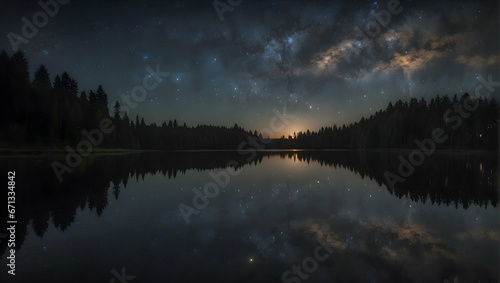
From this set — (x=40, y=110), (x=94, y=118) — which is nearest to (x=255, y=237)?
(x=40, y=110)

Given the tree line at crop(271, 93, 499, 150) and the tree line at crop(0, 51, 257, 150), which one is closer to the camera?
the tree line at crop(0, 51, 257, 150)

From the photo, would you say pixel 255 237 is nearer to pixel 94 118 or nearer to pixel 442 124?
pixel 94 118

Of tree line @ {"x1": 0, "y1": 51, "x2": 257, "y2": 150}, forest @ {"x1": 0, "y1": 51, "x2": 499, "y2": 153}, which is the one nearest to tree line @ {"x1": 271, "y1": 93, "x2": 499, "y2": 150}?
forest @ {"x1": 0, "y1": 51, "x2": 499, "y2": 153}

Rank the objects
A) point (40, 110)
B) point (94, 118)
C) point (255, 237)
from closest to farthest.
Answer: point (255, 237) → point (40, 110) → point (94, 118)

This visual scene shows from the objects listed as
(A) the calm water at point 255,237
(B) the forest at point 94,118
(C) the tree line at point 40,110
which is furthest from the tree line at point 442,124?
(C) the tree line at point 40,110

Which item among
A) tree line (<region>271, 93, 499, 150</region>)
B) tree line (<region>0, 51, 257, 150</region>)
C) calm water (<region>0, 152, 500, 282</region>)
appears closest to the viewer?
calm water (<region>0, 152, 500, 282</region>)

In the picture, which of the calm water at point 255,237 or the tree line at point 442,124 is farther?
the tree line at point 442,124

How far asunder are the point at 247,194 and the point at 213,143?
176 m

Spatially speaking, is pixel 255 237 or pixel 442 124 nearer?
pixel 255 237

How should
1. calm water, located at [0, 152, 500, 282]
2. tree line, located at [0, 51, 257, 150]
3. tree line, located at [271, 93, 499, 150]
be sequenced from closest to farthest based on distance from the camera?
calm water, located at [0, 152, 500, 282] → tree line, located at [0, 51, 257, 150] → tree line, located at [271, 93, 499, 150]

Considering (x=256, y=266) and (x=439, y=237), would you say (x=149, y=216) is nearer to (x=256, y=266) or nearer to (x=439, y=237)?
(x=256, y=266)

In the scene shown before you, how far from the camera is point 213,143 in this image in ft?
621

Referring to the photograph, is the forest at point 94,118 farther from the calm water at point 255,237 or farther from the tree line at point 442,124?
the calm water at point 255,237

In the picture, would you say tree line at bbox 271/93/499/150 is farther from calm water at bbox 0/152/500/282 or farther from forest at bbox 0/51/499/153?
calm water at bbox 0/152/500/282
